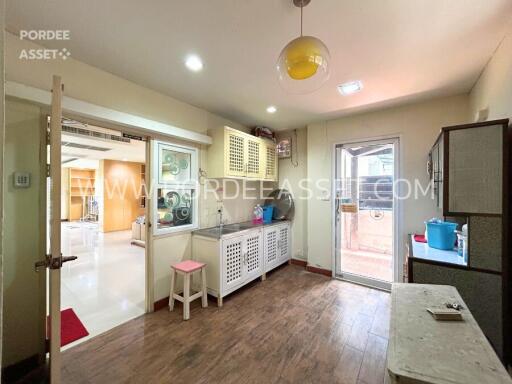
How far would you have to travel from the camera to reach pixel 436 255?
196 centimetres

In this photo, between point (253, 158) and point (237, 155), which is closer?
point (237, 155)

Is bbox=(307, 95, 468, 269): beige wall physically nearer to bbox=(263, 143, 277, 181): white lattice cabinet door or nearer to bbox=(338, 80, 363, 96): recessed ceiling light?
bbox=(263, 143, 277, 181): white lattice cabinet door

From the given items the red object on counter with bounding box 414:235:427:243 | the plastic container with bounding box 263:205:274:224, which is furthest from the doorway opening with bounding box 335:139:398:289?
the plastic container with bounding box 263:205:274:224

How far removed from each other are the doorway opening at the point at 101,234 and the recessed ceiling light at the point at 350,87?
240cm

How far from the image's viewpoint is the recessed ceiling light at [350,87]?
2.34 m

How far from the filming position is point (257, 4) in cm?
137

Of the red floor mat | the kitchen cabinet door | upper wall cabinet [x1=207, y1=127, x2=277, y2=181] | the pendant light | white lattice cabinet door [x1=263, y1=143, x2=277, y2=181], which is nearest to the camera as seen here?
the pendant light

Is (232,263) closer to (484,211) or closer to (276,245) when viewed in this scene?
(276,245)

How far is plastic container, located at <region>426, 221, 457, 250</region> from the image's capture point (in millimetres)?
2100

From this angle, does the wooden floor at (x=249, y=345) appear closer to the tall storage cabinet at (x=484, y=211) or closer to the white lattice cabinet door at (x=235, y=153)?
the tall storage cabinet at (x=484, y=211)

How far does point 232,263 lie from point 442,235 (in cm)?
227

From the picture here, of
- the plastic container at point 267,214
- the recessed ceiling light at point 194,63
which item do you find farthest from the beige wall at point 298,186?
the recessed ceiling light at point 194,63

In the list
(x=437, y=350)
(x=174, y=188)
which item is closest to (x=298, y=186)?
(x=174, y=188)

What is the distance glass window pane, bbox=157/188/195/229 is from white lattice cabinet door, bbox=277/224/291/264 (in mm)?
1598
